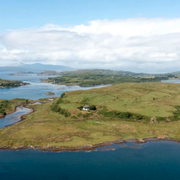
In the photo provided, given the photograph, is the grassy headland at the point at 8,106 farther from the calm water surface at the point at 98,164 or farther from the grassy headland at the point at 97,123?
the calm water surface at the point at 98,164

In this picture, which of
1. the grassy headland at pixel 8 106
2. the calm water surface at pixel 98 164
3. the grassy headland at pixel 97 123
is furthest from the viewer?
the grassy headland at pixel 8 106

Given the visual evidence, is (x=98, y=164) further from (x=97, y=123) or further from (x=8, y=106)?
(x=8, y=106)

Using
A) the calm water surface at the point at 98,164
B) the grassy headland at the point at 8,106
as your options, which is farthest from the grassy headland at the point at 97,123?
the grassy headland at the point at 8,106

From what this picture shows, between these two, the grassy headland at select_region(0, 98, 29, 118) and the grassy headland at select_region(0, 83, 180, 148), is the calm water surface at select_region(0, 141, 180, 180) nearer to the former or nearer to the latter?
the grassy headland at select_region(0, 83, 180, 148)

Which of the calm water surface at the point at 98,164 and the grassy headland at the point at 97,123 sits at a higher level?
the grassy headland at the point at 97,123

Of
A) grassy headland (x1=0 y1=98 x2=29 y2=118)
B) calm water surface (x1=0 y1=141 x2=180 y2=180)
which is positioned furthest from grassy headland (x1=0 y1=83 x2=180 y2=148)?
grassy headland (x1=0 y1=98 x2=29 y2=118)

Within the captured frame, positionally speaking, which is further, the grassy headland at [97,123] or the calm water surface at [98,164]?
the grassy headland at [97,123]

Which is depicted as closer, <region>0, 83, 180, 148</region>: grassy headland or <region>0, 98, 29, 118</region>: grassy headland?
<region>0, 83, 180, 148</region>: grassy headland

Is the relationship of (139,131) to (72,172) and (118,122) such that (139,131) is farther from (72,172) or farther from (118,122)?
(72,172)

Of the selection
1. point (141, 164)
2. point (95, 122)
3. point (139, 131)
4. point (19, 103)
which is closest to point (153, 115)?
point (139, 131)
